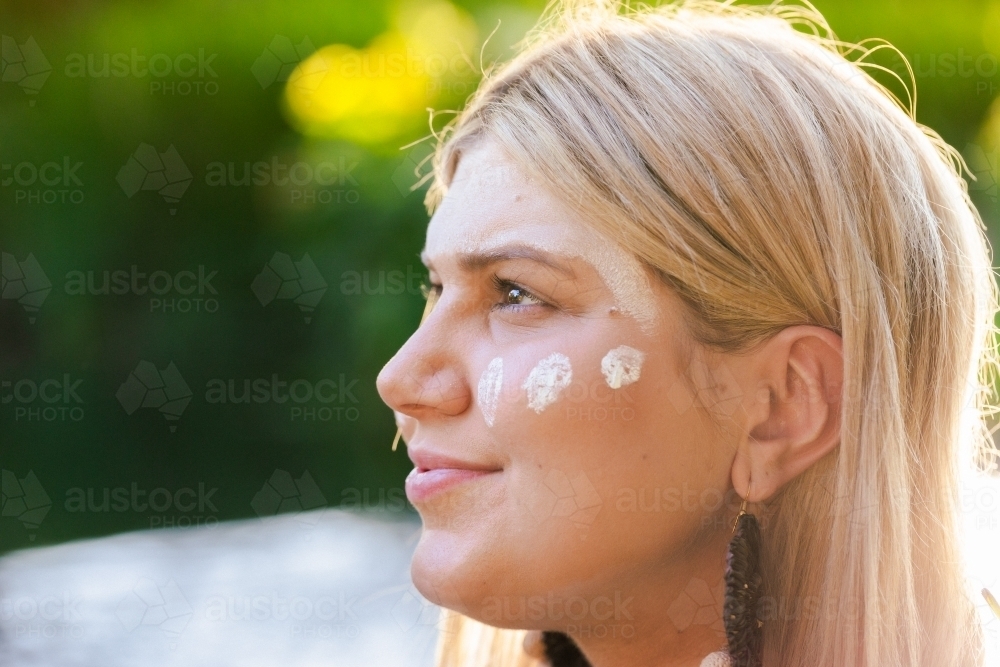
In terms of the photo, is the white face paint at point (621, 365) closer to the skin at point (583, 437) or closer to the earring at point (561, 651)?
the skin at point (583, 437)

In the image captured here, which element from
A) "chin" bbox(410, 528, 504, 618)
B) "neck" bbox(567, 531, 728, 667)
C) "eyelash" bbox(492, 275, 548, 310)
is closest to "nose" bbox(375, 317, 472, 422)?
"eyelash" bbox(492, 275, 548, 310)

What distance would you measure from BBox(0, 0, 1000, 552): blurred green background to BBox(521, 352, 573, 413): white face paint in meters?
2.70

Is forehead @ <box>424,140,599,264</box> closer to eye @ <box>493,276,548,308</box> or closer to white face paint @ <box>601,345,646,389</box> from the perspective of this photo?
eye @ <box>493,276,548,308</box>

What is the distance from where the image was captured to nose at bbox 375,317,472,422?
1.63 m

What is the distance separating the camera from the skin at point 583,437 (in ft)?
5.06

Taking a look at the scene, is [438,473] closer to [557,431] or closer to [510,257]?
[557,431]

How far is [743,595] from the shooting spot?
1562 millimetres

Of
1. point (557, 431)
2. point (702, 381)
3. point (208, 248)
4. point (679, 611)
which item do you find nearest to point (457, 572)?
point (557, 431)

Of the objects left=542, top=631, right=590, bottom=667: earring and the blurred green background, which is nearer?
left=542, top=631, right=590, bottom=667: earring

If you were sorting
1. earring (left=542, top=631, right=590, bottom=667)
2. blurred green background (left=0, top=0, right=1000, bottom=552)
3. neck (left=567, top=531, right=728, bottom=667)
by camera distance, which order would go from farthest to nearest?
1. blurred green background (left=0, top=0, right=1000, bottom=552)
2. earring (left=542, top=631, right=590, bottom=667)
3. neck (left=567, top=531, right=728, bottom=667)

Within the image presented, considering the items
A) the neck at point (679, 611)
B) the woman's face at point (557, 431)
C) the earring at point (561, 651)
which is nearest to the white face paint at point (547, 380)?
the woman's face at point (557, 431)

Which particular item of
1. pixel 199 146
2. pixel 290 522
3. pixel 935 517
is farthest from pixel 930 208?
pixel 199 146

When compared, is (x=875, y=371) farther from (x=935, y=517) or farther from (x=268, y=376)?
(x=268, y=376)

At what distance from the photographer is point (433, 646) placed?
104 inches
